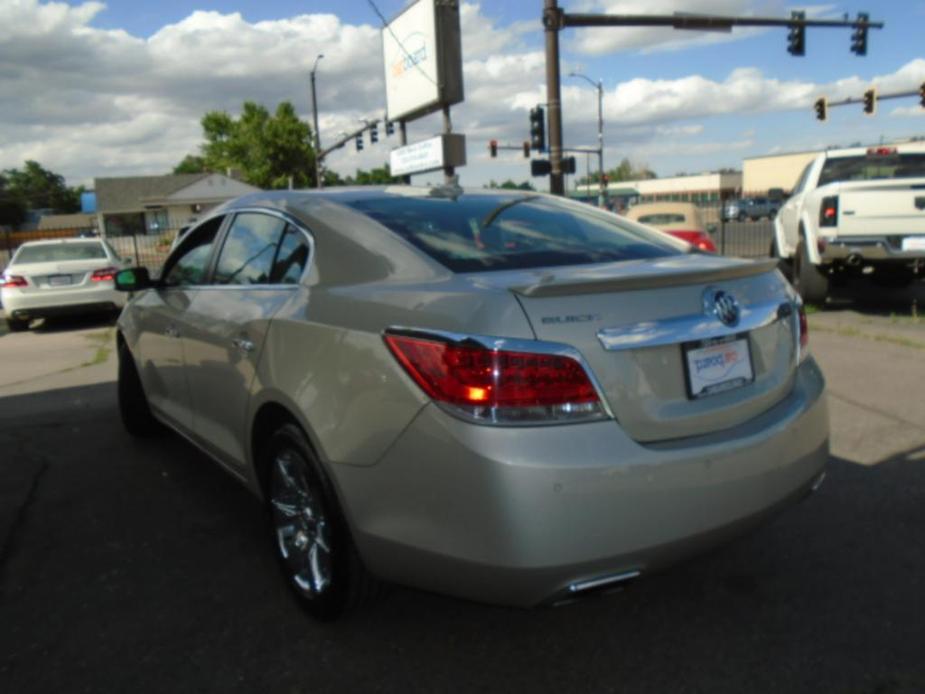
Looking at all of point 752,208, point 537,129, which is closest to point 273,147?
point 752,208

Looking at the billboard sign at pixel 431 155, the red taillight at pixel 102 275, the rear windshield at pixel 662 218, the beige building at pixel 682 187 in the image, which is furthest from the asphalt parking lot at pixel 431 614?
the beige building at pixel 682 187

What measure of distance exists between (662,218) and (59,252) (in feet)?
32.5

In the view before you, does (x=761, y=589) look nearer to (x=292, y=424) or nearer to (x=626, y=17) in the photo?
(x=292, y=424)

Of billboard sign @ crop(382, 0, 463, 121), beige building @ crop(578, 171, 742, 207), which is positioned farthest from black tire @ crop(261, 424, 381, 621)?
beige building @ crop(578, 171, 742, 207)

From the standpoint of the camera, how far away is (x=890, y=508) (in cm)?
365

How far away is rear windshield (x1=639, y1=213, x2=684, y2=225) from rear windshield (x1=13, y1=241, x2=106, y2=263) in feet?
29.4

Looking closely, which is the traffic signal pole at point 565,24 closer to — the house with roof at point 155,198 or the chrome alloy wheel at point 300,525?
the chrome alloy wheel at point 300,525

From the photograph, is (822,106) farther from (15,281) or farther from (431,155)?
(15,281)

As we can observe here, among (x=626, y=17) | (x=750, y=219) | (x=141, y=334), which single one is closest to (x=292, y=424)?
(x=141, y=334)

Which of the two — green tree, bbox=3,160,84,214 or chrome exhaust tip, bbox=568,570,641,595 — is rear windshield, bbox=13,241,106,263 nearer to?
chrome exhaust tip, bbox=568,570,641,595

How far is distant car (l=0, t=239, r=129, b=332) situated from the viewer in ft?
38.3

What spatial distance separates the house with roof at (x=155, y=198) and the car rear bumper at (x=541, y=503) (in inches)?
2811

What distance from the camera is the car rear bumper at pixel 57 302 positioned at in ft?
38.2

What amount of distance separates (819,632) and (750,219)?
47622 mm
